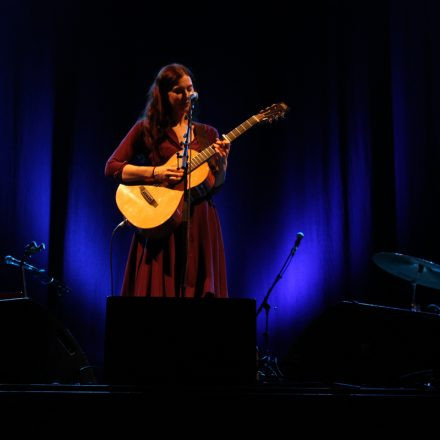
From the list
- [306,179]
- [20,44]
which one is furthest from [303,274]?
[20,44]

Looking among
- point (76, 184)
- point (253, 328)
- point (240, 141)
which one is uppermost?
point (240, 141)

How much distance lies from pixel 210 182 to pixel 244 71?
2.38 meters

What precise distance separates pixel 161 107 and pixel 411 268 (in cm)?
177

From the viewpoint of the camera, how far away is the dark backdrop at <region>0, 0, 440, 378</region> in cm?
433

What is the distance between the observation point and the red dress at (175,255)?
9.21 feet

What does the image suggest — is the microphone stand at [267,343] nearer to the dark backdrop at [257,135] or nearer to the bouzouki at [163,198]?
the dark backdrop at [257,135]

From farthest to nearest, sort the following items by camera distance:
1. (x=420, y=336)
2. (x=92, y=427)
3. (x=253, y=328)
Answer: (x=420, y=336), (x=253, y=328), (x=92, y=427)

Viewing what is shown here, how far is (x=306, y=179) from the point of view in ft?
15.9

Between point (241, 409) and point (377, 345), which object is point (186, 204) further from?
point (241, 409)

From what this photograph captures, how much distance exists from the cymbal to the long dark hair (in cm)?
151

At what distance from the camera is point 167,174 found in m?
2.84

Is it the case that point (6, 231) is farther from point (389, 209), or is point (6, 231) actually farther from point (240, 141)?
point (389, 209)

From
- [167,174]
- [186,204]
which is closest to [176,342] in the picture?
[186,204]

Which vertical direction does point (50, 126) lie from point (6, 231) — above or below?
above
